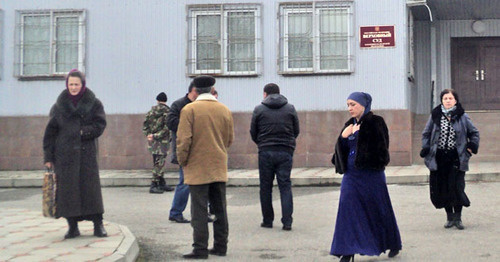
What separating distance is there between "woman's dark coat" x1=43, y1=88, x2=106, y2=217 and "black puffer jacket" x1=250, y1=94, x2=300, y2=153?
2437 mm

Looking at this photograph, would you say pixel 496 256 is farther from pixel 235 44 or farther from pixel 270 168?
pixel 235 44

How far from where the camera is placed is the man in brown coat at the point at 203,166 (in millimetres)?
7453

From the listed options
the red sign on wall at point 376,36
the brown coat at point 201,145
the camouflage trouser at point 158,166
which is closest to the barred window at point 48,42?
the camouflage trouser at point 158,166

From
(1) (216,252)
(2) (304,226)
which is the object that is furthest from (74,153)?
(2) (304,226)

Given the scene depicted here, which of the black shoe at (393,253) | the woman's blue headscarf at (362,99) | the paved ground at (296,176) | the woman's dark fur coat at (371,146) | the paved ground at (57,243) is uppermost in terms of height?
the woman's blue headscarf at (362,99)

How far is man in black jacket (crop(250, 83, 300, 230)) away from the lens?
952 cm

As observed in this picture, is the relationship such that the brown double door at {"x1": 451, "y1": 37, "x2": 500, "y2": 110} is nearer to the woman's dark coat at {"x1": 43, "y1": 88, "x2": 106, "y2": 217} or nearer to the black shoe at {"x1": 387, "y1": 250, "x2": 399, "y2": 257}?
the black shoe at {"x1": 387, "y1": 250, "x2": 399, "y2": 257}

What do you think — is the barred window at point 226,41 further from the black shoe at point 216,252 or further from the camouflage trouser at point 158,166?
the black shoe at point 216,252

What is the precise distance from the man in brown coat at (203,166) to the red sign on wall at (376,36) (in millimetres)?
9461

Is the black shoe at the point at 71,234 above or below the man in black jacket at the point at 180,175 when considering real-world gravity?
below

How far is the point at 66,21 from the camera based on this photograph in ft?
57.6

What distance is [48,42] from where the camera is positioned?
17594 millimetres

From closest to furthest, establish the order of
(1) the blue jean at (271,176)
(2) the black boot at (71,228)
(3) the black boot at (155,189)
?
1. (2) the black boot at (71,228)
2. (1) the blue jean at (271,176)
3. (3) the black boot at (155,189)

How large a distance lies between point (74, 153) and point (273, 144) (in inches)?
108
